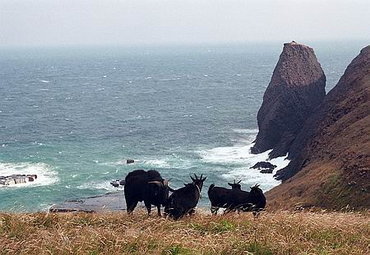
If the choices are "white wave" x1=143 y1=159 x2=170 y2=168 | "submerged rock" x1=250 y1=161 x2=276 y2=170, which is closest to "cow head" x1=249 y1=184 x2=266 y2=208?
"submerged rock" x1=250 y1=161 x2=276 y2=170

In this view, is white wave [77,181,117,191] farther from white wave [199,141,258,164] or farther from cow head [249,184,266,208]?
cow head [249,184,266,208]

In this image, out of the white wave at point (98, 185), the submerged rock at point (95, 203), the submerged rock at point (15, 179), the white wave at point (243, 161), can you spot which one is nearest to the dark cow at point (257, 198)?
the submerged rock at point (95, 203)

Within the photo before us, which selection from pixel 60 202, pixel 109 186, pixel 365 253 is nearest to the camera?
pixel 365 253

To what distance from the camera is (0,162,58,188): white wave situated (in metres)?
Result: 67.0

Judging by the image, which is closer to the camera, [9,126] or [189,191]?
[189,191]

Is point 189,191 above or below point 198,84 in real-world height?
above

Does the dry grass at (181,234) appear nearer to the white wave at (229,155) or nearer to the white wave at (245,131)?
the white wave at (229,155)

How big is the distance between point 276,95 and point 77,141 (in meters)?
37.5

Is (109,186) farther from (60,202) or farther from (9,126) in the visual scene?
(9,126)

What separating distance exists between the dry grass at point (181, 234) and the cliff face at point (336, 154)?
2160 centimetres

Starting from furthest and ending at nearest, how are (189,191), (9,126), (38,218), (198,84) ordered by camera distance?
(198,84)
(9,126)
(189,191)
(38,218)

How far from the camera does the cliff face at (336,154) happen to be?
1476 inches

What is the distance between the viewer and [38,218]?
40.9ft

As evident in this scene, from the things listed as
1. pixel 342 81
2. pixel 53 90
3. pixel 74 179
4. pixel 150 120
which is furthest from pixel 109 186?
pixel 53 90
